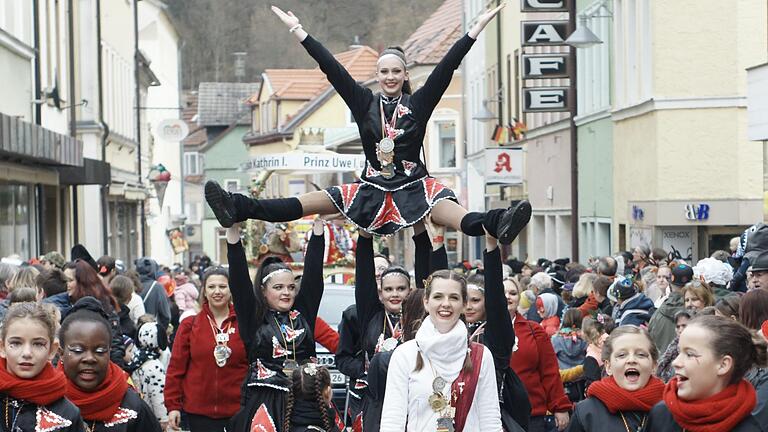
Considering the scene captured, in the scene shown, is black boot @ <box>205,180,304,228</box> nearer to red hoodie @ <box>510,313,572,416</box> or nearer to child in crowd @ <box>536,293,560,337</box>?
red hoodie @ <box>510,313,572,416</box>

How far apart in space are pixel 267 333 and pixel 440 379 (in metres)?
2.76

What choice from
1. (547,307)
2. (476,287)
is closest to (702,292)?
(476,287)

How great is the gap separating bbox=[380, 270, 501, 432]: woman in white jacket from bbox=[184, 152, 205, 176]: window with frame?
8927cm

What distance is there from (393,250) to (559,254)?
22126 mm

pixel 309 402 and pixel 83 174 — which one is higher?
pixel 83 174

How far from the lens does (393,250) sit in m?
58.8

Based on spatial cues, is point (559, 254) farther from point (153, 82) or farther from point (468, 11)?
point (153, 82)

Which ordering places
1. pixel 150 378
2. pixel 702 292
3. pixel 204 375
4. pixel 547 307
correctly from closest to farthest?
pixel 204 375
pixel 702 292
pixel 150 378
pixel 547 307

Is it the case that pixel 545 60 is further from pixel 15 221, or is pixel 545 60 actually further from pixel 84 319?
pixel 84 319

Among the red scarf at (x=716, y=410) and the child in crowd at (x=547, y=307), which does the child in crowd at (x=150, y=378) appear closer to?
the child in crowd at (x=547, y=307)

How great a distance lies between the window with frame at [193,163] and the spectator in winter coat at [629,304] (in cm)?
8305

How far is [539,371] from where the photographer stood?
33.1ft

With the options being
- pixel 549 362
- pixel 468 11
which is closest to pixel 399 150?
pixel 549 362

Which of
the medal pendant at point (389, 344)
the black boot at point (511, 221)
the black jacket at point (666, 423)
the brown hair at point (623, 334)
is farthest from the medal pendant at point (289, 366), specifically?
the black jacket at point (666, 423)
